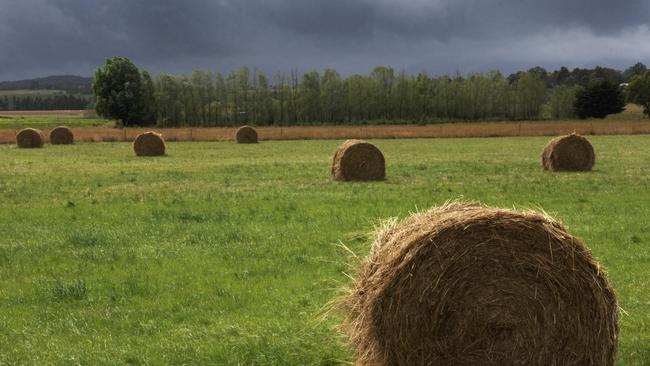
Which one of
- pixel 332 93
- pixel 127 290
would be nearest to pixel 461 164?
pixel 127 290

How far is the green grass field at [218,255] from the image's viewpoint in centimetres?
775

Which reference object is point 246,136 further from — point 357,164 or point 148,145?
point 357,164

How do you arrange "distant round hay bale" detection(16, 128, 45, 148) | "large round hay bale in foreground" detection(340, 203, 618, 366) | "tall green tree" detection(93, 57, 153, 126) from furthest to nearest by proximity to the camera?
"tall green tree" detection(93, 57, 153, 126), "distant round hay bale" detection(16, 128, 45, 148), "large round hay bale in foreground" detection(340, 203, 618, 366)

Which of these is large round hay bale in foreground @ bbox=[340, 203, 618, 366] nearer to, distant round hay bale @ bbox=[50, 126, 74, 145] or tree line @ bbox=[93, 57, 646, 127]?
distant round hay bale @ bbox=[50, 126, 74, 145]

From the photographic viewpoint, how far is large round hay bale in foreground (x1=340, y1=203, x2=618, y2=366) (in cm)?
616

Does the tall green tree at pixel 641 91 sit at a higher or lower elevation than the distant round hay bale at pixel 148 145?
higher

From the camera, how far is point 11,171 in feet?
95.5

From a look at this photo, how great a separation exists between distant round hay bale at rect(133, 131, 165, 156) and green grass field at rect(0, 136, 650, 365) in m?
15.5

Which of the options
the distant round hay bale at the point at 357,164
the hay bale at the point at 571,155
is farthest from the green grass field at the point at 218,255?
the hay bale at the point at 571,155

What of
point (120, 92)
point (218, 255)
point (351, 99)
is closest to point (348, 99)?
point (351, 99)

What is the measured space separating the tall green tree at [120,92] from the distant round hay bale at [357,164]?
96.0 m

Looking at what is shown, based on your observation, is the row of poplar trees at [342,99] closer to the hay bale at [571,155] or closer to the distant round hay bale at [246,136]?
the distant round hay bale at [246,136]

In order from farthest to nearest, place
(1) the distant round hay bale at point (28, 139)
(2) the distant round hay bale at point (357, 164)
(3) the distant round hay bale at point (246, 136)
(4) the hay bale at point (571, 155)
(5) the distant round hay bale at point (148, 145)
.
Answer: (3) the distant round hay bale at point (246, 136) < (1) the distant round hay bale at point (28, 139) < (5) the distant round hay bale at point (148, 145) < (4) the hay bale at point (571, 155) < (2) the distant round hay bale at point (357, 164)

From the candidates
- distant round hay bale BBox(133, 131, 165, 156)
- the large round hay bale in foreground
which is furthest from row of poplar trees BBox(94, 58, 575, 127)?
the large round hay bale in foreground
